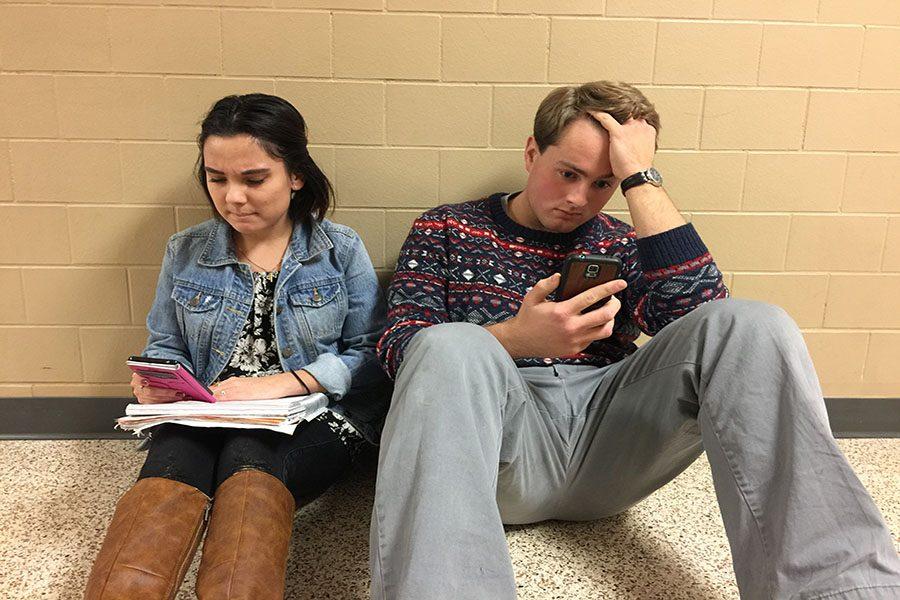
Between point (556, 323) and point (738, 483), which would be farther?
point (556, 323)

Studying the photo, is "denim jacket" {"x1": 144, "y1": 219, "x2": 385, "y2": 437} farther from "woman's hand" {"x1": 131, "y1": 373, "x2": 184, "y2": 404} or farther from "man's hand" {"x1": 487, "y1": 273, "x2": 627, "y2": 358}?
"man's hand" {"x1": 487, "y1": 273, "x2": 627, "y2": 358}

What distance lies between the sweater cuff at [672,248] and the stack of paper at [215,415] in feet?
2.93

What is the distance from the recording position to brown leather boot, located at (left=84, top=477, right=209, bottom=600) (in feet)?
3.87

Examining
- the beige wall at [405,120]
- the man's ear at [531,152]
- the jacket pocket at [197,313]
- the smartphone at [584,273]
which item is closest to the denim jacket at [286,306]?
the jacket pocket at [197,313]

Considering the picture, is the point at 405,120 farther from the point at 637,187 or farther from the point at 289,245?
the point at 637,187

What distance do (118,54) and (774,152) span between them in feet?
6.31

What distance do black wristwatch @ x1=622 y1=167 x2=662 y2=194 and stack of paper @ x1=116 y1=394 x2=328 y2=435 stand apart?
0.94m

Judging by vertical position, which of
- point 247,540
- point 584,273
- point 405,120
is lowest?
point 247,540

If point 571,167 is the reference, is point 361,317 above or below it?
below

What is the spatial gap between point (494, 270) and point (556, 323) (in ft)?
1.26

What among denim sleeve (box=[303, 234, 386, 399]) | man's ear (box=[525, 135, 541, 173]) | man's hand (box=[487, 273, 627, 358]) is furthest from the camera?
denim sleeve (box=[303, 234, 386, 399])

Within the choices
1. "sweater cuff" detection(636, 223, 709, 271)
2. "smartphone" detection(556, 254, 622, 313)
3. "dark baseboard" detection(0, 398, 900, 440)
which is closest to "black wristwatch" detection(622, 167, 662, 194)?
"sweater cuff" detection(636, 223, 709, 271)

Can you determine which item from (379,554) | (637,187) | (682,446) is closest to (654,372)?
(682,446)

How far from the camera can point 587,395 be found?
151 cm
